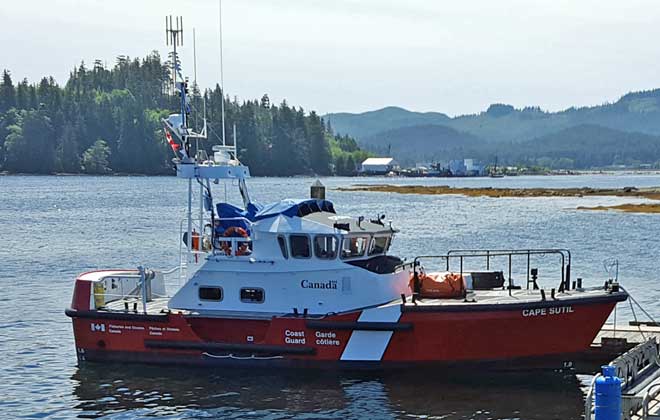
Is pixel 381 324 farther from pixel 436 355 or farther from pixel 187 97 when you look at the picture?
pixel 187 97

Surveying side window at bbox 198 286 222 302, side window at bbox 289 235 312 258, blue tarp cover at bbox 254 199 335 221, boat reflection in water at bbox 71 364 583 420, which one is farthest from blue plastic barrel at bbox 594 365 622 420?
side window at bbox 198 286 222 302

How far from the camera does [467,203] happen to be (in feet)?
344

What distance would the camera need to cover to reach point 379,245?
22.3m

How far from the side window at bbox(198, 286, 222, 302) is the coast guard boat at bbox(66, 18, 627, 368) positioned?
2 cm

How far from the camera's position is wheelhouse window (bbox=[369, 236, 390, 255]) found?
72.3ft

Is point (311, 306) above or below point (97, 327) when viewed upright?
above

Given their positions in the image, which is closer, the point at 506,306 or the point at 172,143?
the point at 506,306

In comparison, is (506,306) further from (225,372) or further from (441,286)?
(225,372)

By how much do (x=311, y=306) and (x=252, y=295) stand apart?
147cm

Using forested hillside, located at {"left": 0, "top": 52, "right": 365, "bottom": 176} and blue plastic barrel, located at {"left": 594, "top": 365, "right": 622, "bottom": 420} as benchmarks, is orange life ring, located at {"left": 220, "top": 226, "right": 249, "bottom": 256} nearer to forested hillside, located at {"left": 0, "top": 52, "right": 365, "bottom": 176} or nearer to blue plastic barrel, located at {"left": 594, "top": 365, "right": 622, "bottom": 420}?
blue plastic barrel, located at {"left": 594, "top": 365, "right": 622, "bottom": 420}

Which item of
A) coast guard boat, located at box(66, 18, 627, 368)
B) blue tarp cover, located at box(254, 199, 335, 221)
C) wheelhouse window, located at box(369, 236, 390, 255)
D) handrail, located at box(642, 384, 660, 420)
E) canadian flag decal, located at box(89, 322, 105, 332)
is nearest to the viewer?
handrail, located at box(642, 384, 660, 420)

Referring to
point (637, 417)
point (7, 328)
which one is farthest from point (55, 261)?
point (637, 417)

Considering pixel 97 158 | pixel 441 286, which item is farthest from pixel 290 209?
pixel 97 158

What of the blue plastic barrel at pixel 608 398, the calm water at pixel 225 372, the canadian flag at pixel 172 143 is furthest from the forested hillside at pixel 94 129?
the blue plastic barrel at pixel 608 398
